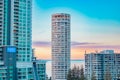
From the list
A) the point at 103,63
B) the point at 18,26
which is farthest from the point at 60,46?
the point at 18,26

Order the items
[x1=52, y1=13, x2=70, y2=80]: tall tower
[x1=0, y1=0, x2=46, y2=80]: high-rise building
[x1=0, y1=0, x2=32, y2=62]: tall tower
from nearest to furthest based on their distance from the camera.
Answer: [x1=0, y1=0, x2=46, y2=80]: high-rise building, [x1=0, y1=0, x2=32, y2=62]: tall tower, [x1=52, y1=13, x2=70, y2=80]: tall tower

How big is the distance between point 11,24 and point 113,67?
10.8 meters

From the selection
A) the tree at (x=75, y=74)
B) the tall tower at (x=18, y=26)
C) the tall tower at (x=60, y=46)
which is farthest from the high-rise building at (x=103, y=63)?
the tall tower at (x=18, y=26)

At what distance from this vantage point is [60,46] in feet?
90.7

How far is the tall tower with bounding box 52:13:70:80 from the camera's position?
2678cm

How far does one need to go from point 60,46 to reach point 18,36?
31.7ft

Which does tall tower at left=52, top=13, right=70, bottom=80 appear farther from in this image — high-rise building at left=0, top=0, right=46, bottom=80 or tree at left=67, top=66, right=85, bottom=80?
high-rise building at left=0, top=0, right=46, bottom=80

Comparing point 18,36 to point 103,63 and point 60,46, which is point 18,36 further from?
point 60,46

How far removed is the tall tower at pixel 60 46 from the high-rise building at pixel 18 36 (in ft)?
27.2

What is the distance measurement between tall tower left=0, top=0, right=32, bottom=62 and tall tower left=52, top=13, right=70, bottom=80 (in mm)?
8232

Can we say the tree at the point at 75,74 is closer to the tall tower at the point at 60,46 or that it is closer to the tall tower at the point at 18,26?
the tall tower at the point at 18,26

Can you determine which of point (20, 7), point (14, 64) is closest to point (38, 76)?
point (14, 64)

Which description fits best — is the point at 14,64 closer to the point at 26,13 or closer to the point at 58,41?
the point at 26,13

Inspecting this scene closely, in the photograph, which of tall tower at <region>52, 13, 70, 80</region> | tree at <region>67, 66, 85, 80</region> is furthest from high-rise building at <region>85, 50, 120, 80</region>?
tree at <region>67, 66, 85, 80</region>
